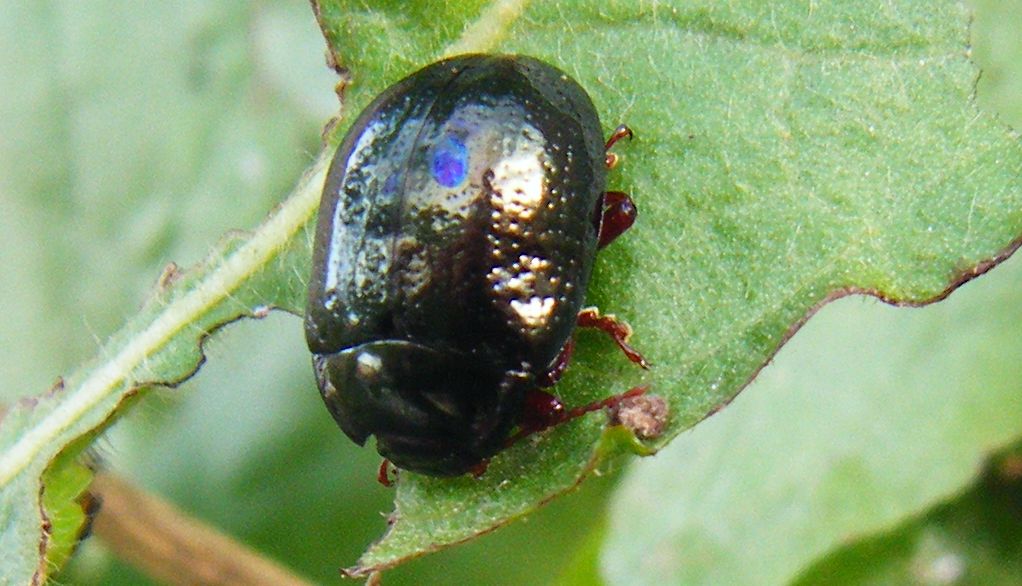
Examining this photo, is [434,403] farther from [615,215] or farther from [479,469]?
[615,215]

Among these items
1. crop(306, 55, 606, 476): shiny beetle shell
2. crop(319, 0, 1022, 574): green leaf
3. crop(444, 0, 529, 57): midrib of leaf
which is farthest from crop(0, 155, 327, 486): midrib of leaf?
crop(319, 0, 1022, 574): green leaf

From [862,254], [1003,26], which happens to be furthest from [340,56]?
[1003,26]

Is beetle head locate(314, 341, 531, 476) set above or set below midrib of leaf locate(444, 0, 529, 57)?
below

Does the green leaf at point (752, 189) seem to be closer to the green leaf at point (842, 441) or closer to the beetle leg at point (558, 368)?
the beetle leg at point (558, 368)

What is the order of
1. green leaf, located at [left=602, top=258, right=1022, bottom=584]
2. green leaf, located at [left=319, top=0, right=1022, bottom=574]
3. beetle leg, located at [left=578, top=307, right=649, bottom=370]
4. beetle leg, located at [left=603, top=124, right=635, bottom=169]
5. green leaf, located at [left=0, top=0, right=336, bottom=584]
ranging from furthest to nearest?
green leaf, located at [left=0, top=0, right=336, bottom=584] → green leaf, located at [left=602, top=258, right=1022, bottom=584] → beetle leg, located at [left=603, top=124, right=635, bottom=169] → beetle leg, located at [left=578, top=307, right=649, bottom=370] → green leaf, located at [left=319, top=0, right=1022, bottom=574]

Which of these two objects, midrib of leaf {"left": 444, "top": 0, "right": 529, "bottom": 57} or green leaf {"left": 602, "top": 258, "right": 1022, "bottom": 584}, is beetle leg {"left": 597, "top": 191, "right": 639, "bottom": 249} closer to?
midrib of leaf {"left": 444, "top": 0, "right": 529, "bottom": 57}

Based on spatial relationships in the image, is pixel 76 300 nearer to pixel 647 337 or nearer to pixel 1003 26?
pixel 647 337

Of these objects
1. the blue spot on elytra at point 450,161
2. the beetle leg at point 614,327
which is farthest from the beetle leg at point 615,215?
the blue spot on elytra at point 450,161

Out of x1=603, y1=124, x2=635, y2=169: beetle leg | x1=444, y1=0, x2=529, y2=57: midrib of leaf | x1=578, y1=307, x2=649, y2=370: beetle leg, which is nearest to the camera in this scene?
x1=578, y1=307, x2=649, y2=370: beetle leg
